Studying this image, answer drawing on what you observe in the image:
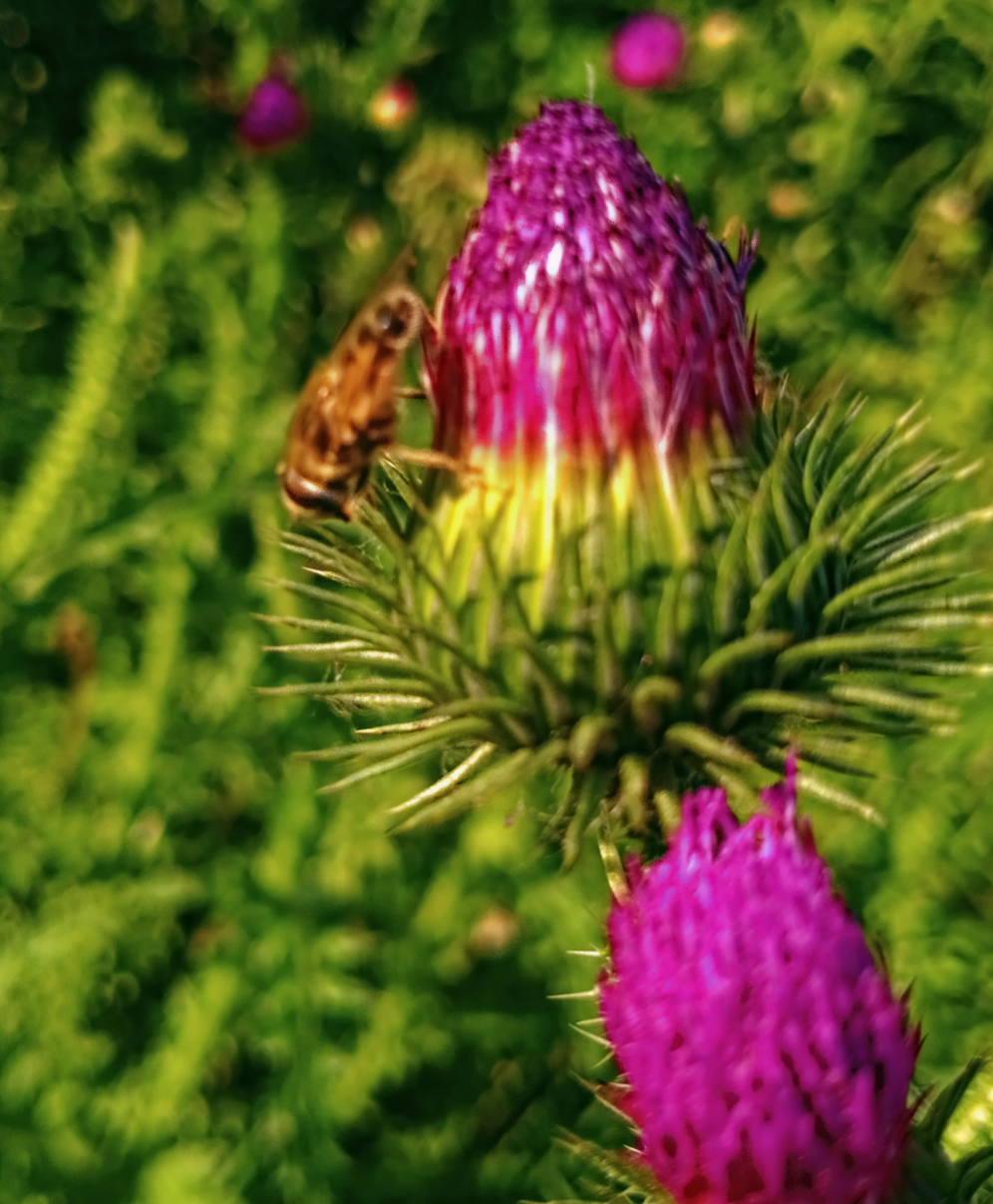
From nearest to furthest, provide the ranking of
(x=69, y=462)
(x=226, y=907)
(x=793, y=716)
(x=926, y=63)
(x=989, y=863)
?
(x=793, y=716)
(x=226, y=907)
(x=989, y=863)
(x=69, y=462)
(x=926, y=63)

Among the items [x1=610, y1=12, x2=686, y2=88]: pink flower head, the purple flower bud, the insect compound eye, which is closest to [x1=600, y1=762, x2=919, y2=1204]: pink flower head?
the insect compound eye

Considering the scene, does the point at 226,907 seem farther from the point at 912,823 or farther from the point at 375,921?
the point at 912,823

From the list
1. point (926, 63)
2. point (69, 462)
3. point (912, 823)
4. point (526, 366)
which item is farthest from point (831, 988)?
point (926, 63)

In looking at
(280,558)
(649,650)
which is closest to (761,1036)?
(649,650)

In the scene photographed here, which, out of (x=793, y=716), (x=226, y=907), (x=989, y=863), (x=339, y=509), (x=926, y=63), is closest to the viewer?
(x=793, y=716)

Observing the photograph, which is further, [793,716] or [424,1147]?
[424,1147]

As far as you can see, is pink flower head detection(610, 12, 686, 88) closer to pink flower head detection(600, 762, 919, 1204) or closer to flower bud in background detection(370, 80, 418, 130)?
flower bud in background detection(370, 80, 418, 130)
